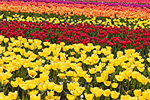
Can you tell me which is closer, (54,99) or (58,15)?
(54,99)

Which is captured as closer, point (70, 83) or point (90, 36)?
point (70, 83)

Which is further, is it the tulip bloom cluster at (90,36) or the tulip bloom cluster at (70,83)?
the tulip bloom cluster at (90,36)

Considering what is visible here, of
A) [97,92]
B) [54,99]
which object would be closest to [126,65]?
[97,92]

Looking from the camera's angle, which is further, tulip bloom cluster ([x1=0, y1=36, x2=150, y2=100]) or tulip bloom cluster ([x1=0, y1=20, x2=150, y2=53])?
tulip bloom cluster ([x1=0, y1=20, x2=150, y2=53])

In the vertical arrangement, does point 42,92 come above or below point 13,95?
below

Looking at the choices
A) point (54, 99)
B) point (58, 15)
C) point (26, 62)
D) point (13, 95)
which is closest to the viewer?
point (13, 95)

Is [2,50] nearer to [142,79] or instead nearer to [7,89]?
[7,89]

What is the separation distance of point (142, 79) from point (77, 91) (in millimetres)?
973

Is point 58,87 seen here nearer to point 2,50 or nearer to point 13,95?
point 13,95

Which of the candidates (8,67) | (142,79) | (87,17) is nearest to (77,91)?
(142,79)

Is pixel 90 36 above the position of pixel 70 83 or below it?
below

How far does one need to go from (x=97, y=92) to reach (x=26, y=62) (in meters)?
1.42

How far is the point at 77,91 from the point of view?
236cm

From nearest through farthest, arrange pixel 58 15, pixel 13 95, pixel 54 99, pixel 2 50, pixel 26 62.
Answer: pixel 13 95
pixel 54 99
pixel 26 62
pixel 2 50
pixel 58 15
